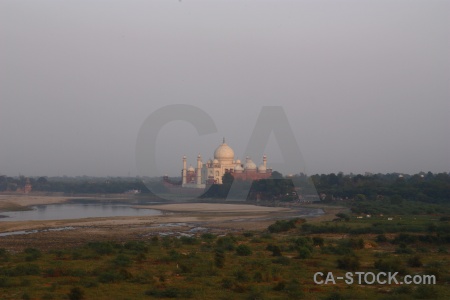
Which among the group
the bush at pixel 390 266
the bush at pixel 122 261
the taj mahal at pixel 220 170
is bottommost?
the bush at pixel 122 261

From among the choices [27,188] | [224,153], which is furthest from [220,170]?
[27,188]

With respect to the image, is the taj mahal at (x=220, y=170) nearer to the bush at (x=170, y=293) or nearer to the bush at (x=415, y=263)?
the bush at (x=415, y=263)

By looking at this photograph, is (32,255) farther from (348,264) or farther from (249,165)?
(249,165)

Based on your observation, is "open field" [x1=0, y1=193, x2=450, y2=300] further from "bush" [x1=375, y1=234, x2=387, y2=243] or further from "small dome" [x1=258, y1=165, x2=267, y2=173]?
"small dome" [x1=258, y1=165, x2=267, y2=173]

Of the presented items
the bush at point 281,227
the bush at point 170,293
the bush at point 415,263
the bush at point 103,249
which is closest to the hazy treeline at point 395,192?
the bush at point 281,227

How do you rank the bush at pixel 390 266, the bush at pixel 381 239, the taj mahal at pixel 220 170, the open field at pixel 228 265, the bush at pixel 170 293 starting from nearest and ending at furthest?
1. the bush at pixel 170 293
2. the open field at pixel 228 265
3. the bush at pixel 390 266
4. the bush at pixel 381 239
5. the taj mahal at pixel 220 170

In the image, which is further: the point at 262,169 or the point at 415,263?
the point at 262,169

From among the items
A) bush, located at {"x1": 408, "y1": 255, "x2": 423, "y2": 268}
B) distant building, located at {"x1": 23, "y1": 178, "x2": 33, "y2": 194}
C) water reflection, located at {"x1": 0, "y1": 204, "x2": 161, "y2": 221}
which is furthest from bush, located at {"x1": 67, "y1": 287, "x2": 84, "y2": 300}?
distant building, located at {"x1": 23, "y1": 178, "x2": 33, "y2": 194}
